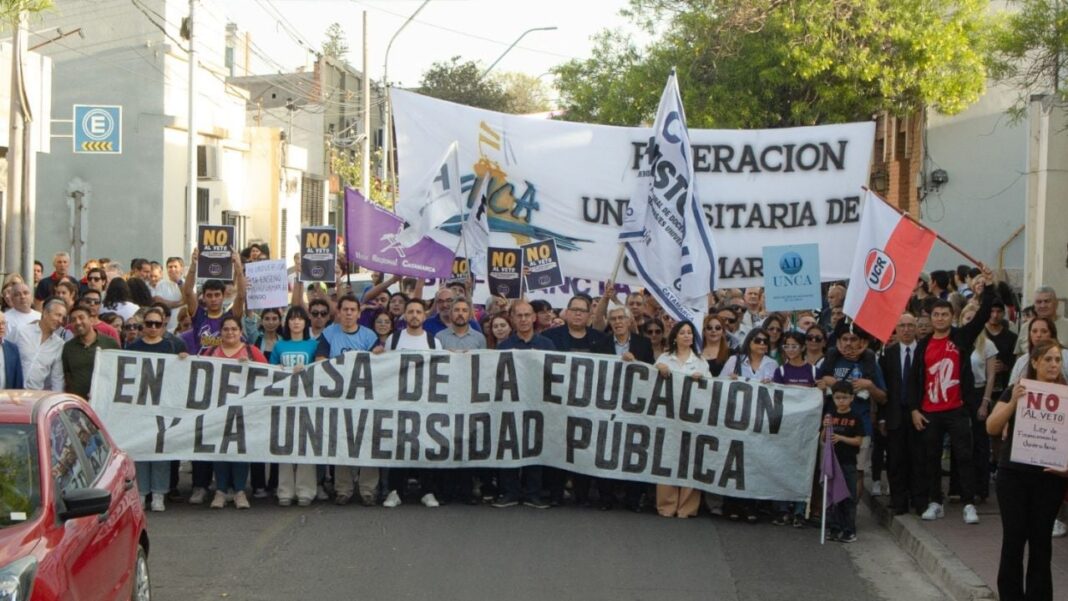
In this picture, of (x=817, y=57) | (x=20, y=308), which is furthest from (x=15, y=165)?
(x=817, y=57)

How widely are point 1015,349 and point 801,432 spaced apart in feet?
7.56

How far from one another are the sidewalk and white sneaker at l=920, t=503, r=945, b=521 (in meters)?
0.06

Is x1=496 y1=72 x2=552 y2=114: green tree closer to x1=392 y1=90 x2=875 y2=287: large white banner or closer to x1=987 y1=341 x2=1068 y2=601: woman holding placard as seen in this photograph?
x1=392 y1=90 x2=875 y2=287: large white banner

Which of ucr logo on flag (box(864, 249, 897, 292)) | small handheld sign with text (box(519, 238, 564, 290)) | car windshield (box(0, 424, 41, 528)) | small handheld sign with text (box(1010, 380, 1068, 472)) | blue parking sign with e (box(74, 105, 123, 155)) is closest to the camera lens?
car windshield (box(0, 424, 41, 528))

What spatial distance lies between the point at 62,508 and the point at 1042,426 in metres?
5.05

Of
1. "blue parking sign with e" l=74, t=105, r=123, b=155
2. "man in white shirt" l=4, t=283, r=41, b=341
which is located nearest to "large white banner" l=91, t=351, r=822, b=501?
"man in white shirt" l=4, t=283, r=41, b=341

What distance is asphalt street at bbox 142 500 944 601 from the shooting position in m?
8.41

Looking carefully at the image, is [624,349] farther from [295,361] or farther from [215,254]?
[215,254]

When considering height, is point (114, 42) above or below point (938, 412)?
above

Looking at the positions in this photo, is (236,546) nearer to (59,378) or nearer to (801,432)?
(59,378)

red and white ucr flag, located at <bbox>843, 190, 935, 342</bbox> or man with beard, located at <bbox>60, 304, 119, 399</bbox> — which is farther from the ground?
red and white ucr flag, located at <bbox>843, 190, 935, 342</bbox>

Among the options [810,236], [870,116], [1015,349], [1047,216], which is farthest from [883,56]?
[1015,349]

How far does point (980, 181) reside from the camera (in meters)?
27.1

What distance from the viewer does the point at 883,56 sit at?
1025 inches
